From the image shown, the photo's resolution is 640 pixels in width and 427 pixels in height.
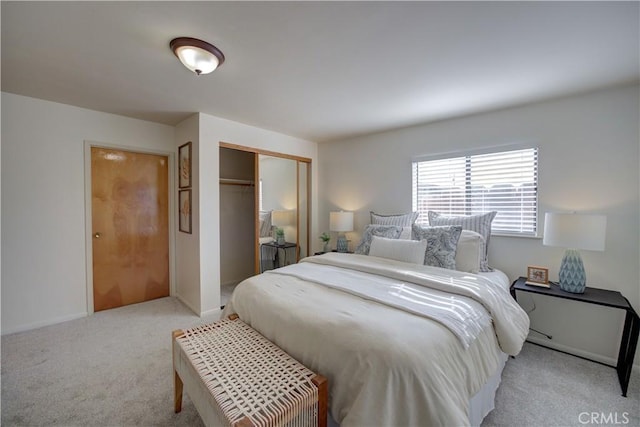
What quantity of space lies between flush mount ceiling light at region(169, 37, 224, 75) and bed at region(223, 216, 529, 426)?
163 centimetres

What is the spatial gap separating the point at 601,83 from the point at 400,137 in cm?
184

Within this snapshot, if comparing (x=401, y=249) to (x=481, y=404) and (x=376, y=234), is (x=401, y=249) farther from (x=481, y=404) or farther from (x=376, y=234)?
(x=481, y=404)

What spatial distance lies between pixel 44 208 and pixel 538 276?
489cm

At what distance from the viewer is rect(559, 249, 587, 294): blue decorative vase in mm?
2152

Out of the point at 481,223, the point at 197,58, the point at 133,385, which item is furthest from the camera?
the point at 481,223

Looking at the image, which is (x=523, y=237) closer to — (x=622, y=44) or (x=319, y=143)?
(x=622, y=44)

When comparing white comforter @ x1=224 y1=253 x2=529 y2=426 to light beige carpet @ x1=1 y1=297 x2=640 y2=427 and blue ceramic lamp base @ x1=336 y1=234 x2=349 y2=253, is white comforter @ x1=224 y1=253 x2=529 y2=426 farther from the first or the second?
blue ceramic lamp base @ x1=336 y1=234 x2=349 y2=253

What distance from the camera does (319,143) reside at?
14.7 feet

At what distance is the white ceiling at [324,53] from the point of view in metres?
1.43

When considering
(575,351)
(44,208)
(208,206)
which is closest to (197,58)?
(208,206)

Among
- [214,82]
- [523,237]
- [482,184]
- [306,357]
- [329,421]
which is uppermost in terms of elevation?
[214,82]

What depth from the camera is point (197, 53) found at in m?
1.74

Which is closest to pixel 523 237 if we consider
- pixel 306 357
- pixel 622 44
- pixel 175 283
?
pixel 622 44

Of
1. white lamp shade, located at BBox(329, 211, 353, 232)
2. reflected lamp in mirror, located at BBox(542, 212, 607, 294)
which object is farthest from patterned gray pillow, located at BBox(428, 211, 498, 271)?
white lamp shade, located at BBox(329, 211, 353, 232)
